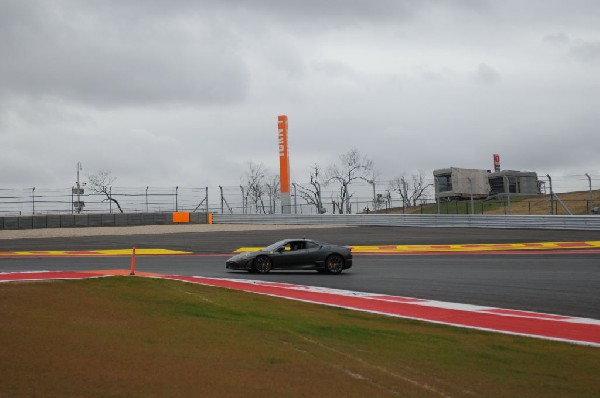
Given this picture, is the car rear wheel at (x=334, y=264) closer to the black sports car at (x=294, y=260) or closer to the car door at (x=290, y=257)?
the black sports car at (x=294, y=260)

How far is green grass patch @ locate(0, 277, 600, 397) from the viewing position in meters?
5.23

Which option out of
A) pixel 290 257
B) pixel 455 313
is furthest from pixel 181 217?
pixel 455 313

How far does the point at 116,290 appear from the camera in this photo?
10992 mm

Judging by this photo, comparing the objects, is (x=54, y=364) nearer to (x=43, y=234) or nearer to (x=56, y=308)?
(x=56, y=308)

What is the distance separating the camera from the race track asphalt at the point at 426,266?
14.0 m

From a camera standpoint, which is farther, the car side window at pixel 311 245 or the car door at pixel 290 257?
the car side window at pixel 311 245

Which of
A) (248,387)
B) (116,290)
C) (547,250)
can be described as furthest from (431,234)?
(248,387)

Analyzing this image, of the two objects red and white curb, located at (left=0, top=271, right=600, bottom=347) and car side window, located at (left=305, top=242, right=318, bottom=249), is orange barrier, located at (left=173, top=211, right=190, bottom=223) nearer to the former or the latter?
car side window, located at (left=305, top=242, right=318, bottom=249)

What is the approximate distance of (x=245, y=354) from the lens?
644 cm

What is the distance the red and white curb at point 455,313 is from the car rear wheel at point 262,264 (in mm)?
3809

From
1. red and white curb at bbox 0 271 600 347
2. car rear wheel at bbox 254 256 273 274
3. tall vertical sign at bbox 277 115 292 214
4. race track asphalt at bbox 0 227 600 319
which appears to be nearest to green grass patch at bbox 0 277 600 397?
red and white curb at bbox 0 271 600 347

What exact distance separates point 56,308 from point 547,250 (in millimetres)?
22669

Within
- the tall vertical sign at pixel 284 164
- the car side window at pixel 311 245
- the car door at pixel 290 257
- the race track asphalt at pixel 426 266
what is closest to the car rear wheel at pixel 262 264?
the car door at pixel 290 257

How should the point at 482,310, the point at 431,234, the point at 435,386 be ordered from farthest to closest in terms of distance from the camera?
the point at 431,234 < the point at 482,310 < the point at 435,386
